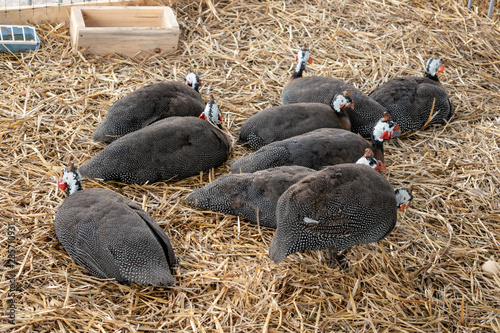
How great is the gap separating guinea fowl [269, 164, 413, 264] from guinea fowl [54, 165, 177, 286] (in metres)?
0.62

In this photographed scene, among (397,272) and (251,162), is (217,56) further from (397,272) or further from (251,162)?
(397,272)

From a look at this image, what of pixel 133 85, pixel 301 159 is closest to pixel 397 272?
pixel 301 159

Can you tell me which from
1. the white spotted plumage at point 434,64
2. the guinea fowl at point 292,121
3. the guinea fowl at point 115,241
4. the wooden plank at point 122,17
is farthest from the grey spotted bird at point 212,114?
the white spotted plumage at point 434,64

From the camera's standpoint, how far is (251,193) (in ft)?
11.6

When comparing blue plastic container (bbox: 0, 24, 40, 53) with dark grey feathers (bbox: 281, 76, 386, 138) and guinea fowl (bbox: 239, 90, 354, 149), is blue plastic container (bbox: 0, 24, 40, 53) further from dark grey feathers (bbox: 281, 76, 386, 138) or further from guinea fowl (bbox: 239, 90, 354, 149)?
dark grey feathers (bbox: 281, 76, 386, 138)

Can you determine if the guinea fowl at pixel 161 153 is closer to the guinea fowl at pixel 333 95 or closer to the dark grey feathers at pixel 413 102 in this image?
the guinea fowl at pixel 333 95

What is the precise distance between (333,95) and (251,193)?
55.6 inches

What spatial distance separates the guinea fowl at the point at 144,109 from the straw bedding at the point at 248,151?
7.9 inches

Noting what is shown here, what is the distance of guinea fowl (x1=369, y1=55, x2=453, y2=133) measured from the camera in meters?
4.63

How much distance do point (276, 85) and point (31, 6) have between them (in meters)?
A: 2.46

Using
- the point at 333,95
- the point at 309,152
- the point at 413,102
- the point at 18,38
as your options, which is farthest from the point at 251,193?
the point at 18,38

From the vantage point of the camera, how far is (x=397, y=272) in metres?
3.34

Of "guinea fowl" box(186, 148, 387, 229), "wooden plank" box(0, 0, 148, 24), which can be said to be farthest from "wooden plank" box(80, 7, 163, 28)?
"guinea fowl" box(186, 148, 387, 229)

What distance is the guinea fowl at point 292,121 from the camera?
4.16m
